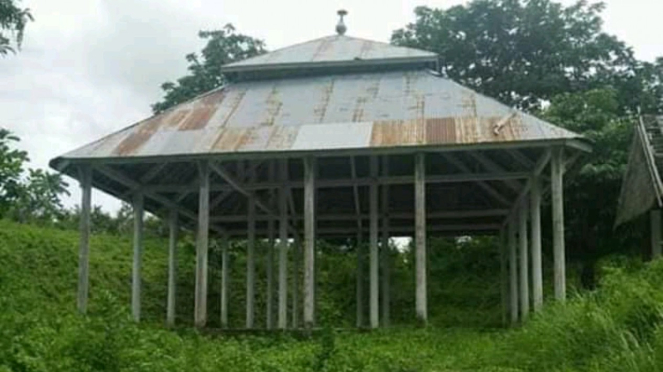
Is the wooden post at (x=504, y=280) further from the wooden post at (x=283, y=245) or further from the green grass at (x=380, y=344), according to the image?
the green grass at (x=380, y=344)

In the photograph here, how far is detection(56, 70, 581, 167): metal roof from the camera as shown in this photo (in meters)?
16.2

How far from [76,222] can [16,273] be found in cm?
1208

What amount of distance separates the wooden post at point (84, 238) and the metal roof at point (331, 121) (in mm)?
505

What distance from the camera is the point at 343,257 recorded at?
30.7 m

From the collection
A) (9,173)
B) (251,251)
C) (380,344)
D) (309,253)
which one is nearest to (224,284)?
(251,251)

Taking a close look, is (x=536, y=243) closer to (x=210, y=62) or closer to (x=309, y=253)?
(x=309, y=253)

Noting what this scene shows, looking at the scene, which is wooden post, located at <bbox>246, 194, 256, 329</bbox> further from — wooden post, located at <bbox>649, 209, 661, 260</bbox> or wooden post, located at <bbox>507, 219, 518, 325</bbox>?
wooden post, located at <bbox>649, 209, 661, 260</bbox>

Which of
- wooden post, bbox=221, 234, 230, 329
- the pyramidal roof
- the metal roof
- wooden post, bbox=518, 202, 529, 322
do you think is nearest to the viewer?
the metal roof

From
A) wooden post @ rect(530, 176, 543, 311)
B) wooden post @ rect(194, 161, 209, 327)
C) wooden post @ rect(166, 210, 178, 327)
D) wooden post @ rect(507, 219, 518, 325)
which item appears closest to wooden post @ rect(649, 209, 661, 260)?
wooden post @ rect(507, 219, 518, 325)

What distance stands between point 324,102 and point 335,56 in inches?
89.1

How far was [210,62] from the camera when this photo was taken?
34.2 metres

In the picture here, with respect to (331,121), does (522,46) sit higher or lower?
higher

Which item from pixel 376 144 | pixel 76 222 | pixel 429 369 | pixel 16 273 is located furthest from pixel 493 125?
pixel 76 222

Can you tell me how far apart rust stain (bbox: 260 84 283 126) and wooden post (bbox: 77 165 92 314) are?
11.4 ft
